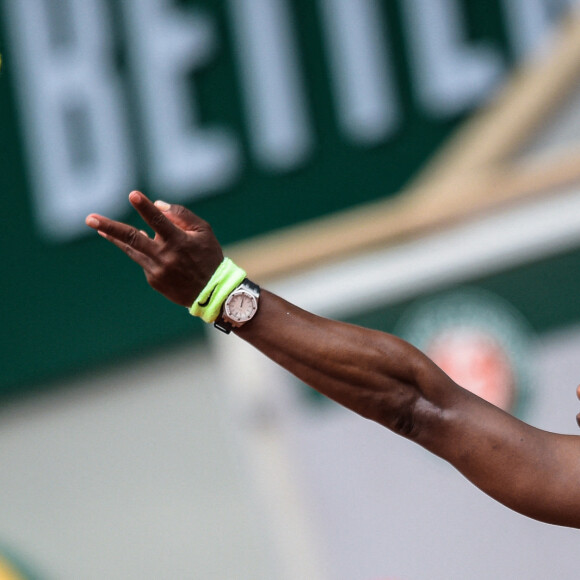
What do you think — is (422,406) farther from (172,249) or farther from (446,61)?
(446,61)

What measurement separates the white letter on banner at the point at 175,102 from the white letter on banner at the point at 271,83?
187 mm

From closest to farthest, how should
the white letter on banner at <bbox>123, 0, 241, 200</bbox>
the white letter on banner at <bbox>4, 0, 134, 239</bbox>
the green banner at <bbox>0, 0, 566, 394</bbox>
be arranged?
1. the green banner at <bbox>0, 0, 566, 394</bbox>
2. the white letter on banner at <bbox>123, 0, 241, 200</bbox>
3. the white letter on banner at <bbox>4, 0, 134, 239</bbox>

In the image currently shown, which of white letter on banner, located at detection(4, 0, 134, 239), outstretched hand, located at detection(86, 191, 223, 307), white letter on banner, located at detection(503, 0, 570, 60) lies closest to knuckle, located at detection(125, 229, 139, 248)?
outstretched hand, located at detection(86, 191, 223, 307)

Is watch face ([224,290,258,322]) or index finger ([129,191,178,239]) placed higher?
index finger ([129,191,178,239])

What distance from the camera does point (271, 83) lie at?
621cm

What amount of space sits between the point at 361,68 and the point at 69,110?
1.85m

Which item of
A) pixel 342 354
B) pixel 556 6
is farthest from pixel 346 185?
pixel 342 354

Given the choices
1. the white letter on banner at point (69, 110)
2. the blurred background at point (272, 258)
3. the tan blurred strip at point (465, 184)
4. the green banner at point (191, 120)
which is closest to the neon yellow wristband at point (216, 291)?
the blurred background at point (272, 258)

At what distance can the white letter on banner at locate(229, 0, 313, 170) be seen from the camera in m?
6.09

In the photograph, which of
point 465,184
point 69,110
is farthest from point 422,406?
point 69,110

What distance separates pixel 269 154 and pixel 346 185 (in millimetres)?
519

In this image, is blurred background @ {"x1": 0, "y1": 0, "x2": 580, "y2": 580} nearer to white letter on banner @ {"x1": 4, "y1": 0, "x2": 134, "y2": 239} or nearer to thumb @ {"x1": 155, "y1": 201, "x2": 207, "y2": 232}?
white letter on banner @ {"x1": 4, "y1": 0, "x2": 134, "y2": 239}

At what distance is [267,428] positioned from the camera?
17.1 ft

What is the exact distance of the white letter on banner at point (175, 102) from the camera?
621 cm
